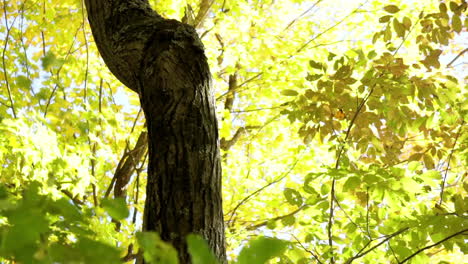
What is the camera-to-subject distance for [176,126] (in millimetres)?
1796

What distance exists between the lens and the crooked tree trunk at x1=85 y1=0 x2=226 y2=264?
1.68 m

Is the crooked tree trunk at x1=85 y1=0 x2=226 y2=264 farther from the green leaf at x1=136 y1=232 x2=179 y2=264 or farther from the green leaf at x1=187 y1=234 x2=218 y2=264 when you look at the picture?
the green leaf at x1=187 y1=234 x2=218 y2=264

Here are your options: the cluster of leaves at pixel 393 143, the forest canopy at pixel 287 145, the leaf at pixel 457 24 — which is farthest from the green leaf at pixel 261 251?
the leaf at pixel 457 24

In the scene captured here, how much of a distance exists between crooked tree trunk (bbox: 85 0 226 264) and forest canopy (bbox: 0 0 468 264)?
282 mm

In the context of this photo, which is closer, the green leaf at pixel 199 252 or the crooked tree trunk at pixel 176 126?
the green leaf at pixel 199 252

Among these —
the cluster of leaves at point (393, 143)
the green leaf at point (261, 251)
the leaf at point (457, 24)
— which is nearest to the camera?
the green leaf at point (261, 251)

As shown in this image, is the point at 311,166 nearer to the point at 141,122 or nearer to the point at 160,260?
the point at 141,122

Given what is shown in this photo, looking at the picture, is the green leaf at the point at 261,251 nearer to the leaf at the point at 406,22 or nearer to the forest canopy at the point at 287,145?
the forest canopy at the point at 287,145

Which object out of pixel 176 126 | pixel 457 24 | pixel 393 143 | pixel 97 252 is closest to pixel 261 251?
pixel 97 252

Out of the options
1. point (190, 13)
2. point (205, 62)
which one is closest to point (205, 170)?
point (205, 62)

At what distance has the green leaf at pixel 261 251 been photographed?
A: 67 centimetres

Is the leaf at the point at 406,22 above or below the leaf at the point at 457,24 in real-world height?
above

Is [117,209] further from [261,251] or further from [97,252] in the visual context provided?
[261,251]

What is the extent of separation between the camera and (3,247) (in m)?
0.73
